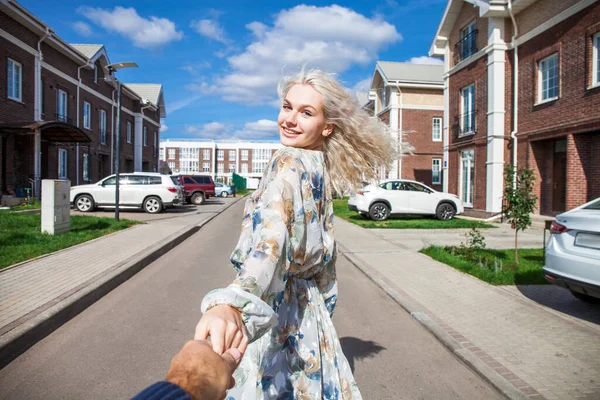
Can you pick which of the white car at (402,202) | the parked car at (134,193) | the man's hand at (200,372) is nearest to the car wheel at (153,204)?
the parked car at (134,193)

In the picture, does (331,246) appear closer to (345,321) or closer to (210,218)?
(345,321)

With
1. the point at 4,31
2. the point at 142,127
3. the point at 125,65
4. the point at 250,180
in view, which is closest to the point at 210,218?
the point at 125,65

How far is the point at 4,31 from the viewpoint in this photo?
1955 cm

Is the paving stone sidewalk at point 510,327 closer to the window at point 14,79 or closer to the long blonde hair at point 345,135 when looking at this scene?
the long blonde hair at point 345,135

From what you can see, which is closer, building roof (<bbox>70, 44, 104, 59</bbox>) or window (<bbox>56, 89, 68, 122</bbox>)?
window (<bbox>56, 89, 68, 122</bbox>)

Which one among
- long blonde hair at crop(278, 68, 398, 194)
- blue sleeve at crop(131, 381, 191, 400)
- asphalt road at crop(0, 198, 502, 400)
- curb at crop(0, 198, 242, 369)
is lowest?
asphalt road at crop(0, 198, 502, 400)

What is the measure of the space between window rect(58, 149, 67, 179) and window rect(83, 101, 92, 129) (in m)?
3.76

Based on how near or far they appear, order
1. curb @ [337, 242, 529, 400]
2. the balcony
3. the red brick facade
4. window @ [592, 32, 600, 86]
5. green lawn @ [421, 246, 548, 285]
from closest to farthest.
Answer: curb @ [337, 242, 529, 400] < green lawn @ [421, 246, 548, 285] < window @ [592, 32, 600, 86] < the red brick facade < the balcony

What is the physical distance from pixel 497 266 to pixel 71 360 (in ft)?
21.7

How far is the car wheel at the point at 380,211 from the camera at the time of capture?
17.7 meters

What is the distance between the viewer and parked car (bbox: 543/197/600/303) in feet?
15.4

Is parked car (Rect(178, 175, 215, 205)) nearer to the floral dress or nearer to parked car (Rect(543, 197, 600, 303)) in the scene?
parked car (Rect(543, 197, 600, 303))

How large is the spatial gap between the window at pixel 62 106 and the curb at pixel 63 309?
20823 mm

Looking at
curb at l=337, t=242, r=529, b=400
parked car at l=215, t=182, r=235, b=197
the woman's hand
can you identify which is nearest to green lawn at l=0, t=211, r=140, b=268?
curb at l=337, t=242, r=529, b=400
